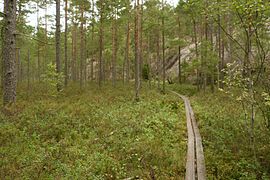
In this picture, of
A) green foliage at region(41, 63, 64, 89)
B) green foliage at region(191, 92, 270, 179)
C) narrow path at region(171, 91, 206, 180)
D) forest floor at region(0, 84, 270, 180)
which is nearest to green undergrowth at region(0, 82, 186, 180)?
forest floor at region(0, 84, 270, 180)

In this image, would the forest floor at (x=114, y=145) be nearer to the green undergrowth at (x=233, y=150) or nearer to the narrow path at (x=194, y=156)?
the green undergrowth at (x=233, y=150)

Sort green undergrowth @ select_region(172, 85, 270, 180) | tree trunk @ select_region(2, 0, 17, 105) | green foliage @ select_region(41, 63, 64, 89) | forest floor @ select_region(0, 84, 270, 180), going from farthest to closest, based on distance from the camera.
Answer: green foliage @ select_region(41, 63, 64, 89) → tree trunk @ select_region(2, 0, 17, 105) → green undergrowth @ select_region(172, 85, 270, 180) → forest floor @ select_region(0, 84, 270, 180)

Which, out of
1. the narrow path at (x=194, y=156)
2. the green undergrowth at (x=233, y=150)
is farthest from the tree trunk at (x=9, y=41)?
the green undergrowth at (x=233, y=150)

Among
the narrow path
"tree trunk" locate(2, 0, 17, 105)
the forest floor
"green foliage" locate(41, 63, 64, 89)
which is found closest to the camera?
the narrow path

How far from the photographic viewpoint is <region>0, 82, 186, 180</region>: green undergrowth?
738 centimetres

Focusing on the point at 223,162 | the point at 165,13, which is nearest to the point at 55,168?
the point at 223,162

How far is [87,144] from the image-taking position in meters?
9.71

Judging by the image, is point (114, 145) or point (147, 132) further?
point (147, 132)

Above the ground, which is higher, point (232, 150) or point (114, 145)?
point (114, 145)

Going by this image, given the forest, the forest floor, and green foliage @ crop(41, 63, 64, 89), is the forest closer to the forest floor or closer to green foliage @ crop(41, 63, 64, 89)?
the forest floor

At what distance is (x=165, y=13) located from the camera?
26.5 meters

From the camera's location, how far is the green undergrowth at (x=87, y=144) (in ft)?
24.2

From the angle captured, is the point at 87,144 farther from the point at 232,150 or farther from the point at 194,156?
the point at 232,150

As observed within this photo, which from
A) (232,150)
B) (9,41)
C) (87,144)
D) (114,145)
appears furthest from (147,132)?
(9,41)
